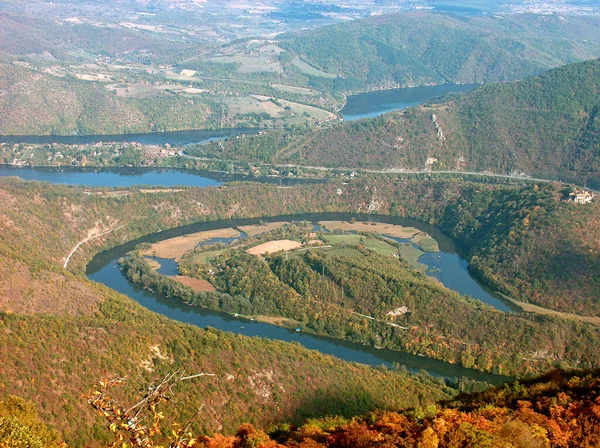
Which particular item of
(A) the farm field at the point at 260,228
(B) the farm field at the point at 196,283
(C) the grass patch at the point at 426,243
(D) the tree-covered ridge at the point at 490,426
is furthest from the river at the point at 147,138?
(D) the tree-covered ridge at the point at 490,426

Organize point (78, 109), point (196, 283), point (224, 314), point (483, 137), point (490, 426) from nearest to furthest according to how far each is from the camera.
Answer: point (490, 426) → point (224, 314) → point (196, 283) → point (483, 137) → point (78, 109)

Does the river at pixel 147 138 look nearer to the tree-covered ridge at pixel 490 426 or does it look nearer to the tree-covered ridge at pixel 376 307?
the tree-covered ridge at pixel 376 307

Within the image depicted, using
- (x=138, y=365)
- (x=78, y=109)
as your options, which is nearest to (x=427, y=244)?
(x=138, y=365)

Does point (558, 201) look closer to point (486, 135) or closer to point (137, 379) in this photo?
point (486, 135)

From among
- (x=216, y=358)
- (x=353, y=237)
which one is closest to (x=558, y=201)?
(x=353, y=237)

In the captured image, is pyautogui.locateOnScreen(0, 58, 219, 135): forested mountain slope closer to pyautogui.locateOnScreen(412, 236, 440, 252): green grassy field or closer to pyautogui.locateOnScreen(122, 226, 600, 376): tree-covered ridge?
pyautogui.locateOnScreen(122, 226, 600, 376): tree-covered ridge

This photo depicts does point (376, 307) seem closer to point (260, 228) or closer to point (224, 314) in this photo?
point (224, 314)
